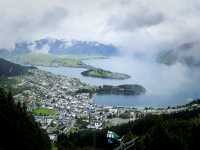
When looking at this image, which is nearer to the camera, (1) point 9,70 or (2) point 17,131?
(2) point 17,131

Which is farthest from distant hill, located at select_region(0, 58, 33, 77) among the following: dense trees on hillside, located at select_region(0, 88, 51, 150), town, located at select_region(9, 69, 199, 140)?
dense trees on hillside, located at select_region(0, 88, 51, 150)

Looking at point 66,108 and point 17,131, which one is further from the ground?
point 66,108

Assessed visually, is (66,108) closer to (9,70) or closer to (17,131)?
(9,70)

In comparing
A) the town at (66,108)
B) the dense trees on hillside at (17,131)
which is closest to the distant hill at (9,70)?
the town at (66,108)

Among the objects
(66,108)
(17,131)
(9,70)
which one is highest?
(9,70)

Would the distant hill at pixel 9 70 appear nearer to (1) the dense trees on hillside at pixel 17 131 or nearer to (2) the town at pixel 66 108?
(2) the town at pixel 66 108

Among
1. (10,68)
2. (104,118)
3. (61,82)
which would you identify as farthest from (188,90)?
(104,118)

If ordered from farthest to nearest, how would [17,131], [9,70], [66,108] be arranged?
[9,70]
[66,108]
[17,131]

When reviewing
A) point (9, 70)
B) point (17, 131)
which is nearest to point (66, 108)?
point (9, 70)

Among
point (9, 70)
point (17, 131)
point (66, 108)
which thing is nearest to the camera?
point (17, 131)
